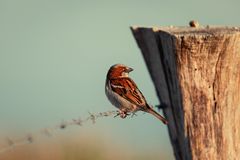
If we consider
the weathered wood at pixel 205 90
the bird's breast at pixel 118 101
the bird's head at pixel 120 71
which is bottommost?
the weathered wood at pixel 205 90

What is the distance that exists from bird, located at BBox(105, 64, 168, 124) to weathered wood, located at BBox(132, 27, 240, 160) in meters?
2.06

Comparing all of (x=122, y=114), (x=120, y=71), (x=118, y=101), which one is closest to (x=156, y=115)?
(x=122, y=114)

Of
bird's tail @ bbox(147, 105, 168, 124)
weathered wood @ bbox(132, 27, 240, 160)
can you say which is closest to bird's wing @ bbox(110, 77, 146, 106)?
bird's tail @ bbox(147, 105, 168, 124)

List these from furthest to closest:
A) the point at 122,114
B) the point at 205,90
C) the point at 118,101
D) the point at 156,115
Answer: the point at 118,101 < the point at 122,114 < the point at 156,115 < the point at 205,90

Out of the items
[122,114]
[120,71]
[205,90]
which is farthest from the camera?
[120,71]

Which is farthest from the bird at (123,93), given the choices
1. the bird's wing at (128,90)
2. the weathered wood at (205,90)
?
the weathered wood at (205,90)

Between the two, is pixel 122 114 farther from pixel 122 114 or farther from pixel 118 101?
pixel 118 101

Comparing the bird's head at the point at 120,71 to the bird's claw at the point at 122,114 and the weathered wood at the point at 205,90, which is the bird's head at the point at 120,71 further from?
the weathered wood at the point at 205,90

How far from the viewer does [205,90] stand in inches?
271

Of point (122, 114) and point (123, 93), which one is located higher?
point (123, 93)

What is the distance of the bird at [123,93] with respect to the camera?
9.34 m

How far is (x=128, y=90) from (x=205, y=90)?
8.98 ft

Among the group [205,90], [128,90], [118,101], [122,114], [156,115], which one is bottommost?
[205,90]

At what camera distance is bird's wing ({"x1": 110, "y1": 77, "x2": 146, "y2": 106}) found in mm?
9414
